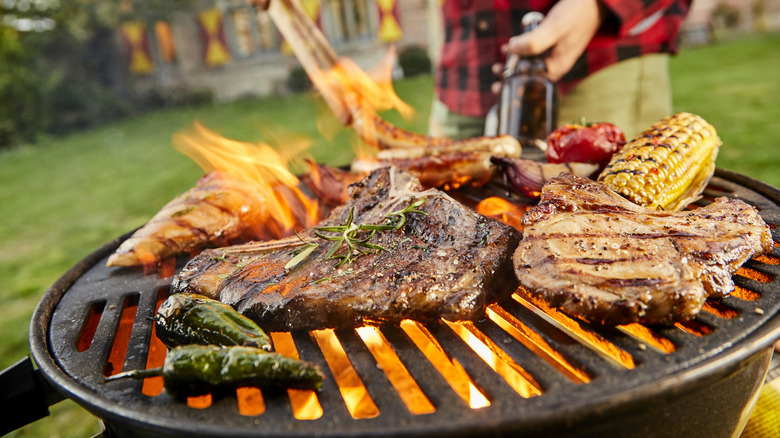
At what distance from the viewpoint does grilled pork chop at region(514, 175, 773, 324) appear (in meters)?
1.41

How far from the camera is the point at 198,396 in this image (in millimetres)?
1425

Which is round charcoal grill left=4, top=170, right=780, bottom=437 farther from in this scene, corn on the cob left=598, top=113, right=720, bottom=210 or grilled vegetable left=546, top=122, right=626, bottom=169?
grilled vegetable left=546, top=122, right=626, bottom=169

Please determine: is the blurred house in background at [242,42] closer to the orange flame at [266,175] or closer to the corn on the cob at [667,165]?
the orange flame at [266,175]

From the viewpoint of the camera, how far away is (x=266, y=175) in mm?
3023

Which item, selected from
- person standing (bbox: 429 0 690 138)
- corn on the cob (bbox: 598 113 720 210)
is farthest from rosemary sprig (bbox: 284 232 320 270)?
person standing (bbox: 429 0 690 138)

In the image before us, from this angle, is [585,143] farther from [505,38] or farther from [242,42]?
[242,42]

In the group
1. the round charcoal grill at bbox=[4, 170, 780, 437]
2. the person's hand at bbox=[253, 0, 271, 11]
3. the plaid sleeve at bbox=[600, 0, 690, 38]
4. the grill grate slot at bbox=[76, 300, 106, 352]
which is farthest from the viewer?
the person's hand at bbox=[253, 0, 271, 11]

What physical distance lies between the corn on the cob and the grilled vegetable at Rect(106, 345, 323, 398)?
1.45 meters

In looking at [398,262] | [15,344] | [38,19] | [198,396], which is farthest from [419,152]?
[38,19]

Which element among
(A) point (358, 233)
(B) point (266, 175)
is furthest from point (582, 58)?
(A) point (358, 233)

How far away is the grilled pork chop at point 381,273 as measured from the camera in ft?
5.34

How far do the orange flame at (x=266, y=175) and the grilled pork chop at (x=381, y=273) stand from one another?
0.55m

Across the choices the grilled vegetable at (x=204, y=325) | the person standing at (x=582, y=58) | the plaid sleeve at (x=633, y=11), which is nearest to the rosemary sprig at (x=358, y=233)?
the grilled vegetable at (x=204, y=325)

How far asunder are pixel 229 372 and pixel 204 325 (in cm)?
27
